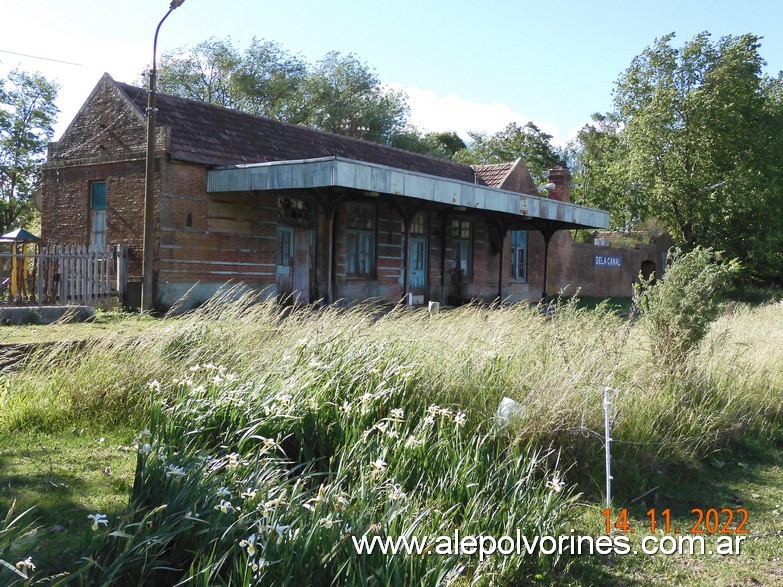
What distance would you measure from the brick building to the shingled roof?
4cm

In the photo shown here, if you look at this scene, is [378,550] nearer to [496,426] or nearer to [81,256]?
[496,426]

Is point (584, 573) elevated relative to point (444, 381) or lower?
lower

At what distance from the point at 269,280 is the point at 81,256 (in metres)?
4.68

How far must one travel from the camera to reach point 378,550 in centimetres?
394

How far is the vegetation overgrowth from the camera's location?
12.5 feet

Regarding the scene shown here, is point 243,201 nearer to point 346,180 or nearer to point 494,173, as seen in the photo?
point 346,180

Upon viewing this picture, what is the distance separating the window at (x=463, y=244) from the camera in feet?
83.9

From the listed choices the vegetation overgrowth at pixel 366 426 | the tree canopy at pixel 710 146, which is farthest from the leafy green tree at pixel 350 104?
the vegetation overgrowth at pixel 366 426

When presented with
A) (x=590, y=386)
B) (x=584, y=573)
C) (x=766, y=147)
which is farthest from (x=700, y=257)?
(x=766, y=147)

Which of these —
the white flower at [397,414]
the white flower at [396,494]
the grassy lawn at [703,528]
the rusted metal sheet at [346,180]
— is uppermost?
the rusted metal sheet at [346,180]

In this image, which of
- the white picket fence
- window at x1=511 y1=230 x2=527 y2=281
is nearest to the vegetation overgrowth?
the white picket fence

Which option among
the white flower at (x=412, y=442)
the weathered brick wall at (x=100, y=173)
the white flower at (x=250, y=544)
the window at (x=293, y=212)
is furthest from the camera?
the window at (x=293, y=212)
